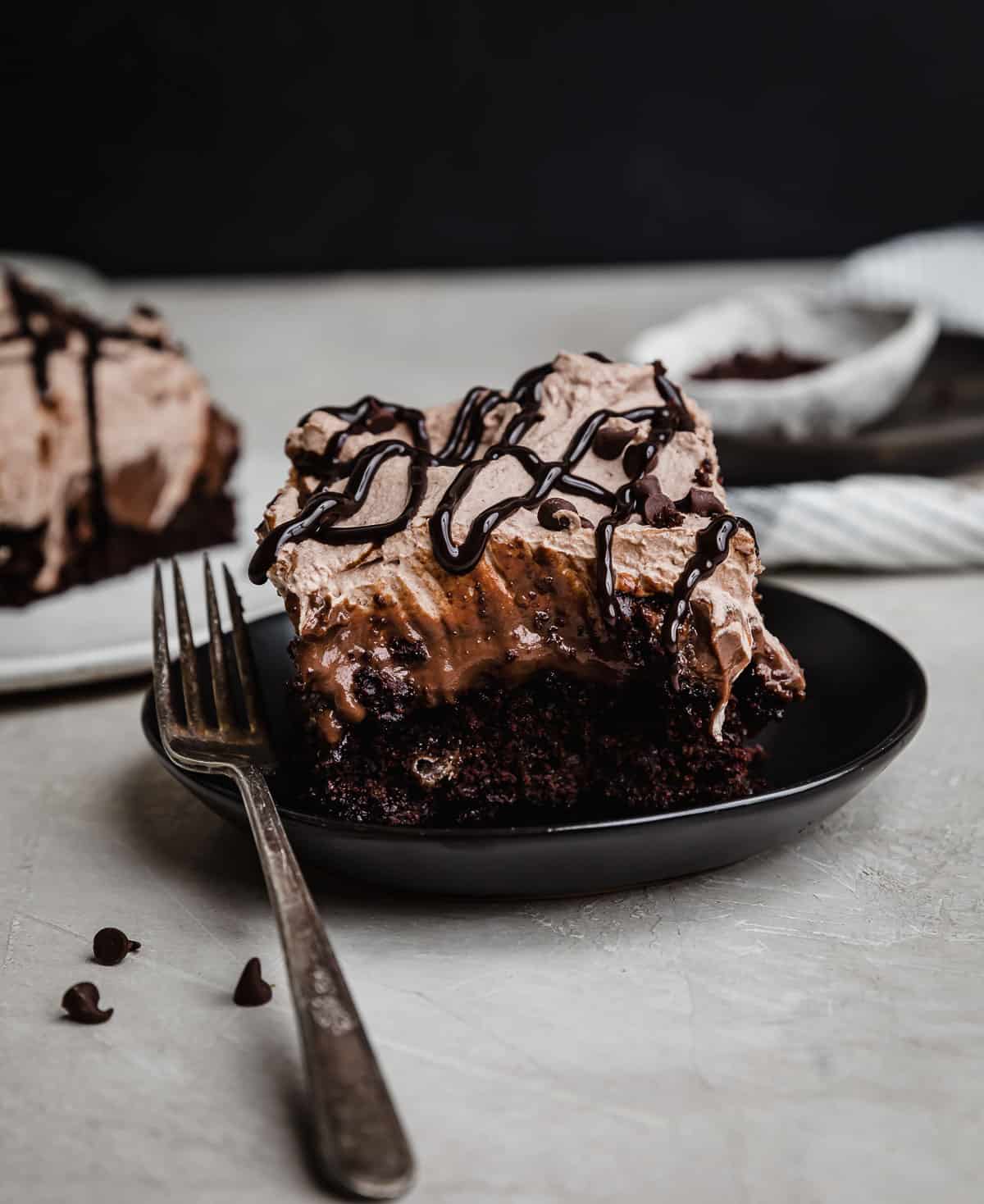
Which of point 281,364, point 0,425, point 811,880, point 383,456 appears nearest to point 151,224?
point 281,364

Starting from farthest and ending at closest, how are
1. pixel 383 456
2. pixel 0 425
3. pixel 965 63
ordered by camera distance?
pixel 965 63 → pixel 0 425 → pixel 383 456

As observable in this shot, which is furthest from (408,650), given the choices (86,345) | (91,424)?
(86,345)

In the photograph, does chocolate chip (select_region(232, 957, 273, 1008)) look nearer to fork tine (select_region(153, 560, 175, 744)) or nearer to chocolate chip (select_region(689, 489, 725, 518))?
fork tine (select_region(153, 560, 175, 744))

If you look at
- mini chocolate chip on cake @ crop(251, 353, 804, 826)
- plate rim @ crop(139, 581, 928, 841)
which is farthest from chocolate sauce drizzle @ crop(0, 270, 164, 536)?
plate rim @ crop(139, 581, 928, 841)

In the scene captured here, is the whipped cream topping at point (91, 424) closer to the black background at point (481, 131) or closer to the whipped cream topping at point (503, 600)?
the whipped cream topping at point (503, 600)

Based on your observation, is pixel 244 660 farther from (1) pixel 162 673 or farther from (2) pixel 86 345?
(2) pixel 86 345

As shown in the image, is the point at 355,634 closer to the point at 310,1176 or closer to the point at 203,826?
the point at 203,826

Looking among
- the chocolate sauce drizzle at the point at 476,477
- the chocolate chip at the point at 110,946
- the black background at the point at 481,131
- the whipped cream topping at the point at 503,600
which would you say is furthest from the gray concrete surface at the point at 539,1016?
the black background at the point at 481,131
